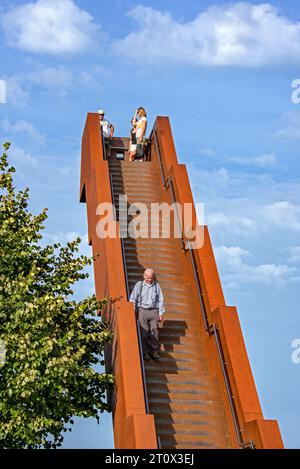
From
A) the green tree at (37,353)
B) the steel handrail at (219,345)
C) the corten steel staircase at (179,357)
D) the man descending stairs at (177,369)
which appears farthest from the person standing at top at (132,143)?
the green tree at (37,353)

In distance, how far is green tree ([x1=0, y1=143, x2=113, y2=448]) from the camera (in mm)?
11008

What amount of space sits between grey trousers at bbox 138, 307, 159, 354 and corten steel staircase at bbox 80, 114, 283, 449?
0.37 m

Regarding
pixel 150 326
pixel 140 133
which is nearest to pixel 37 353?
pixel 150 326

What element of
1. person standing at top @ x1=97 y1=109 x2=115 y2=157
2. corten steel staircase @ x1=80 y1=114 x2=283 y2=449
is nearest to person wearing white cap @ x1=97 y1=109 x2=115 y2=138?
person standing at top @ x1=97 y1=109 x2=115 y2=157

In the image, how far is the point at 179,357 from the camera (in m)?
12.9

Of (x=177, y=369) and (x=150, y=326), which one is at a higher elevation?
(x=150, y=326)

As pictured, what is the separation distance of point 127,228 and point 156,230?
68cm

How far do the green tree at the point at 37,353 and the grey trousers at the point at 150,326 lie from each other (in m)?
0.63

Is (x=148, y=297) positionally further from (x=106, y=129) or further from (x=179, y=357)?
(x=106, y=129)

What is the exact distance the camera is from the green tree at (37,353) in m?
11.0

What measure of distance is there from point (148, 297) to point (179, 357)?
133 centimetres

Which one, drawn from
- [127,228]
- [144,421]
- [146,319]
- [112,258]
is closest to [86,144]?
[127,228]

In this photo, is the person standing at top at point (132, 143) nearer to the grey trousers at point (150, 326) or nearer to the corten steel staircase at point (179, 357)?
the corten steel staircase at point (179, 357)

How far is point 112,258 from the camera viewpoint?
13.6 meters
